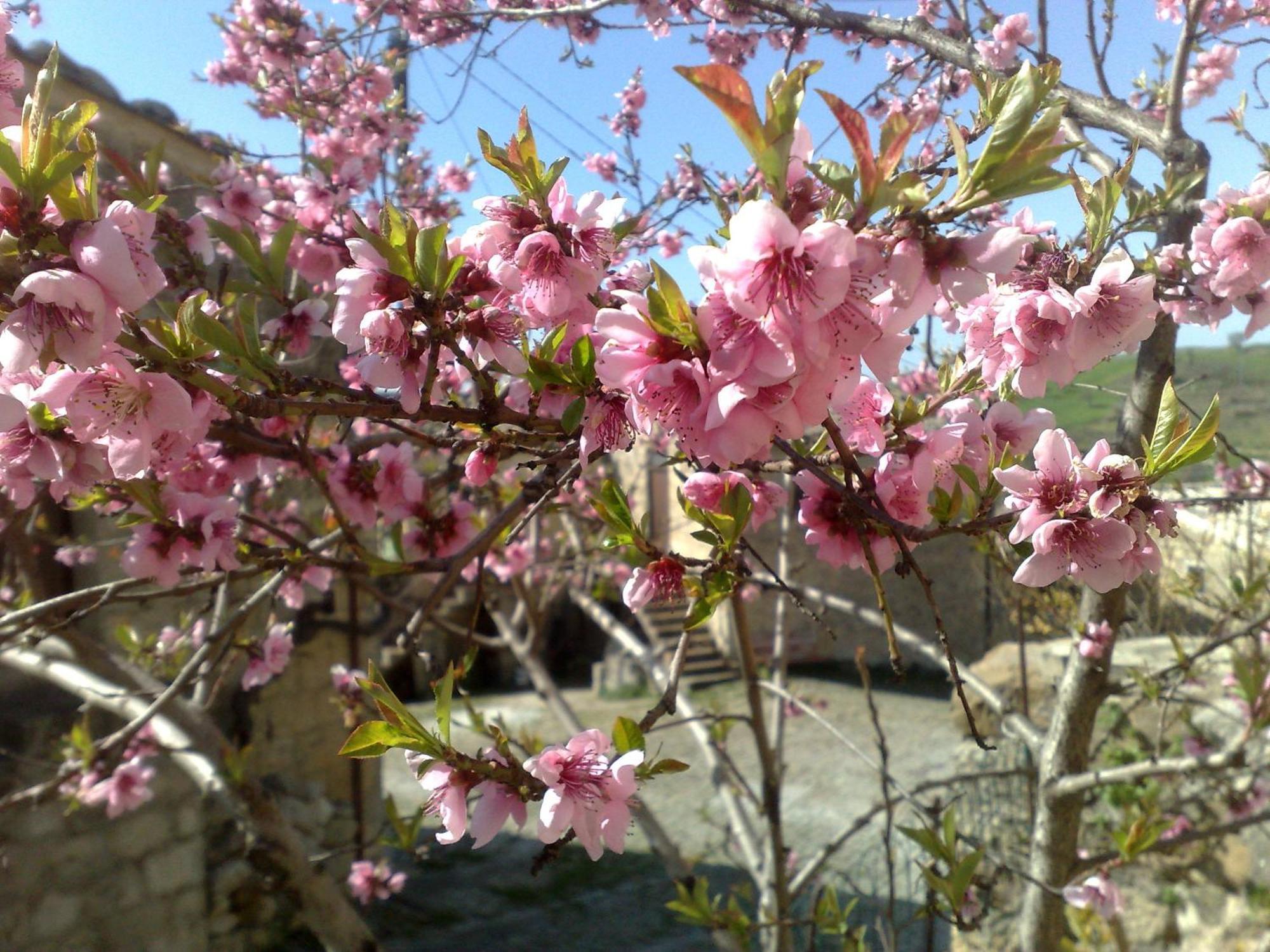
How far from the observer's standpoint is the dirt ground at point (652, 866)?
18.8 ft

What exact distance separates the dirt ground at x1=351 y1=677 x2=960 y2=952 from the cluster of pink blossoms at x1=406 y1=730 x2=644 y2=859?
2588mm

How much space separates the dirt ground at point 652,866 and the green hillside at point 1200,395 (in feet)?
6.79

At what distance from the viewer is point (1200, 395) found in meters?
2.46

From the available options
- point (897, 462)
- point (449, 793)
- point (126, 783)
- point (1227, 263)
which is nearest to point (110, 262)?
point (449, 793)

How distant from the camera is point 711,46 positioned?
10.8 feet

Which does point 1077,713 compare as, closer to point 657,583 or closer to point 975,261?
point 657,583

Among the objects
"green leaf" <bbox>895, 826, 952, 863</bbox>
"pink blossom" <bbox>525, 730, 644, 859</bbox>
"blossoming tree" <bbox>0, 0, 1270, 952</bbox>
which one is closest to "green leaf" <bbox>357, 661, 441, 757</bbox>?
"blossoming tree" <bbox>0, 0, 1270, 952</bbox>

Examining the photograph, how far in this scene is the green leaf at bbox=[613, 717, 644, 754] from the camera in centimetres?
101

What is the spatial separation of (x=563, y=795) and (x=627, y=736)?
0.11 meters

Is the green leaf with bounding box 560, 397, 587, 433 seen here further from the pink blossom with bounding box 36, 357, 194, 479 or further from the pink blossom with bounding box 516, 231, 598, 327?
the pink blossom with bounding box 36, 357, 194, 479

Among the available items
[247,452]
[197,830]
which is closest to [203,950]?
[197,830]

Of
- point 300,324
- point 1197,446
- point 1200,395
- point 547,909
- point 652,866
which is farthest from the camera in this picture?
point 652,866

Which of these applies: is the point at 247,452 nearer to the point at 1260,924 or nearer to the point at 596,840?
the point at 596,840

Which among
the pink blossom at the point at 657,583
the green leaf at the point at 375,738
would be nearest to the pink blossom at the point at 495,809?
the green leaf at the point at 375,738
